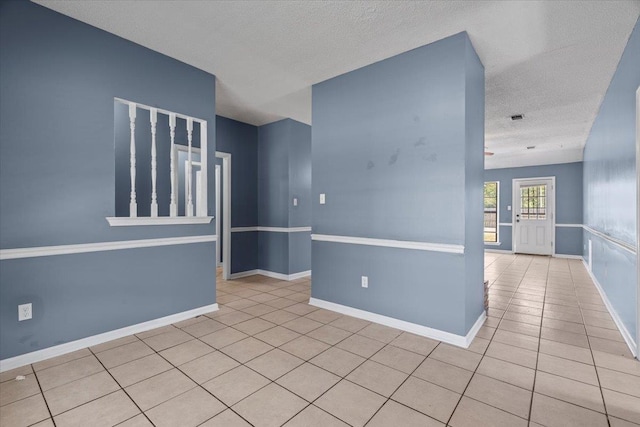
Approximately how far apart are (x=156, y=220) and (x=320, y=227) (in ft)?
5.94

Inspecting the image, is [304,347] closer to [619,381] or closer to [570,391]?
[570,391]

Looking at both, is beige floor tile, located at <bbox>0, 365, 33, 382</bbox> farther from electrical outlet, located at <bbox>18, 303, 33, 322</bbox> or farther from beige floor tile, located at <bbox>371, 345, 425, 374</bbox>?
beige floor tile, located at <bbox>371, 345, 425, 374</bbox>

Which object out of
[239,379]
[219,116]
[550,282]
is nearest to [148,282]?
[239,379]

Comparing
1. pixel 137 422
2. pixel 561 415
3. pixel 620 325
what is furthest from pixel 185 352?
pixel 620 325

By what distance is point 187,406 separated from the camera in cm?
184

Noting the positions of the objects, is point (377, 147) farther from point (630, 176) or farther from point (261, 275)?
point (261, 275)

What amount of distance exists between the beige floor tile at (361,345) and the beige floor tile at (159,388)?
125 cm

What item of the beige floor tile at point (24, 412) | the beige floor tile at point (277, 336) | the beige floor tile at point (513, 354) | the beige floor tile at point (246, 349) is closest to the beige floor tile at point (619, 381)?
the beige floor tile at point (513, 354)

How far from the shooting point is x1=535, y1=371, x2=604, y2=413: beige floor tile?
1.90 m

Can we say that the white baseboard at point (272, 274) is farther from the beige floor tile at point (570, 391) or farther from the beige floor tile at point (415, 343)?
the beige floor tile at point (570, 391)

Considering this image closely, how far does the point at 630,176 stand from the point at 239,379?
3596mm

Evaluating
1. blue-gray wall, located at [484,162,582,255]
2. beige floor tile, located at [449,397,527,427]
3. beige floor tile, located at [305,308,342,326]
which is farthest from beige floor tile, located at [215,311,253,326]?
blue-gray wall, located at [484,162,582,255]

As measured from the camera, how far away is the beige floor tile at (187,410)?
1.71 m

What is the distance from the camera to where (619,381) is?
2133 mm
